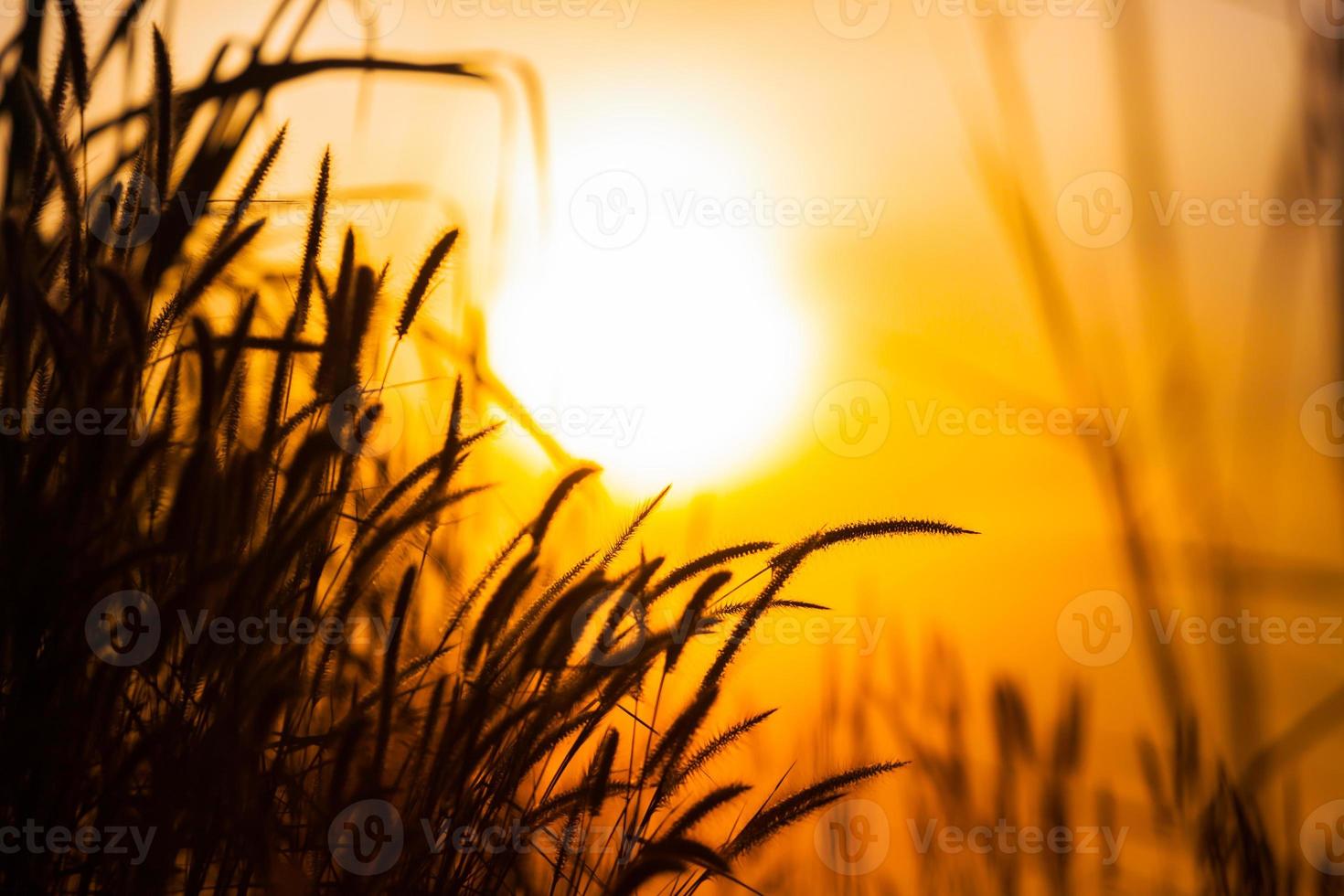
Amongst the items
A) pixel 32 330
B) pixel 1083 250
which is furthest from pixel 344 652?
pixel 1083 250

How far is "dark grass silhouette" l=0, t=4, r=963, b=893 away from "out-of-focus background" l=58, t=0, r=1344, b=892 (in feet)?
0.71

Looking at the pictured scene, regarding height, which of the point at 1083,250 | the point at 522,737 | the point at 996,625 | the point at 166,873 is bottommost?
the point at 166,873

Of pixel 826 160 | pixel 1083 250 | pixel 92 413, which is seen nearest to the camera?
pixel 92 413

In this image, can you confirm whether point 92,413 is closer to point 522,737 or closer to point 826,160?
point 522,737

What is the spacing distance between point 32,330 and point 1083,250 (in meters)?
1.21

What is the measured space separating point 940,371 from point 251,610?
1022 mm

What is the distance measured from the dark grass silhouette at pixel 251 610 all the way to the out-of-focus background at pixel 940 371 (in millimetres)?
217

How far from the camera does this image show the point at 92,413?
0.64 m

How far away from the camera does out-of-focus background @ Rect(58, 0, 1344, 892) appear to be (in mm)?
1077

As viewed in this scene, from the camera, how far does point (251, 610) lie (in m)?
0.66

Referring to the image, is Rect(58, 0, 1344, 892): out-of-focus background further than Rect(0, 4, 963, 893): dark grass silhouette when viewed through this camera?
Yes

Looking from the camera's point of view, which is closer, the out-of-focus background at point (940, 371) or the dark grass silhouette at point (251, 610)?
the dark grass silhouette at point (251, 610)

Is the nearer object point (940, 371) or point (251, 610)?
point (251, 610)

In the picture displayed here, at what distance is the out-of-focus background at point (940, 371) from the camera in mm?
1077
